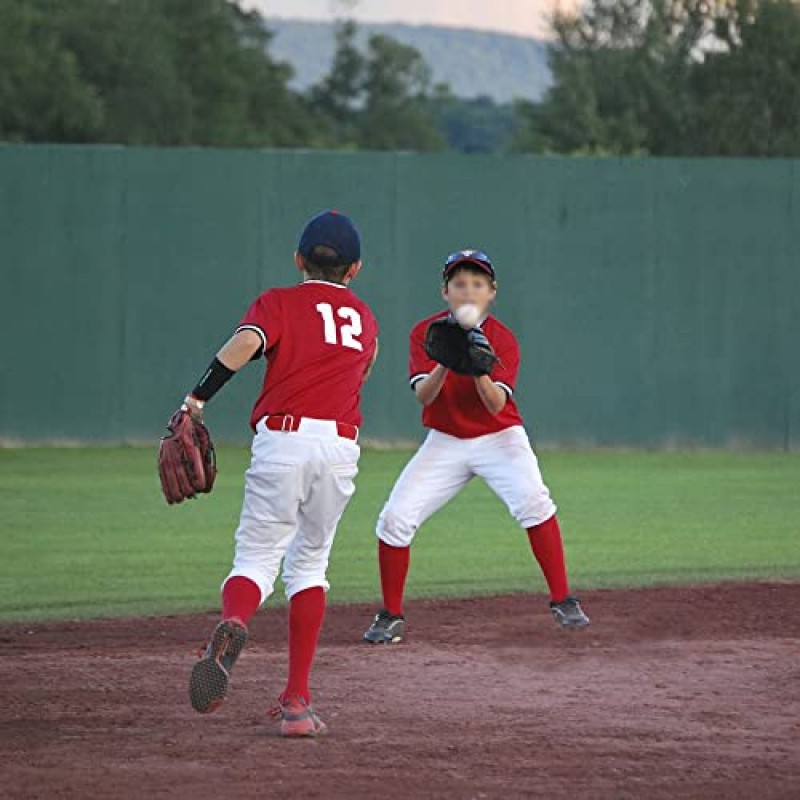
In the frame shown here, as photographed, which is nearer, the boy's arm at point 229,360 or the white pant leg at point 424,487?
the boy's arm at point 229,360

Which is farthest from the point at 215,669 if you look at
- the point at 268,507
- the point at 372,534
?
the point at 372,534

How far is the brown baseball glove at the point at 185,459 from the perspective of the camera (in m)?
6.60

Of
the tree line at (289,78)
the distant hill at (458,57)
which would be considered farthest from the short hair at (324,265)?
the distant hill at (458,57)

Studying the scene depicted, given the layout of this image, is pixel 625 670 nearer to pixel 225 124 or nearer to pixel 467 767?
pixel 467 767

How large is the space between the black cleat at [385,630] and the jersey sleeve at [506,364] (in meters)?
1.10

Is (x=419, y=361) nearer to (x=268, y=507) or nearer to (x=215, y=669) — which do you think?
(x=268, y=507)

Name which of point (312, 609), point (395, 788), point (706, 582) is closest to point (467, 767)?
point (395, 788)

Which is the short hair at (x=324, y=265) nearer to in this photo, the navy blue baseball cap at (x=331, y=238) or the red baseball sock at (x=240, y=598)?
the navy blue baseball cap at (x=331, y=238)

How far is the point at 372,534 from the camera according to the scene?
1240 centimetres

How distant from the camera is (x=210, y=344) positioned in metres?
17.9

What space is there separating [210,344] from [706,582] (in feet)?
27.5

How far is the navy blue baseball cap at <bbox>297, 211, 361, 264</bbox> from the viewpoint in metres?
6.64

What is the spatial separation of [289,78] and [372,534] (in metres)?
40.9

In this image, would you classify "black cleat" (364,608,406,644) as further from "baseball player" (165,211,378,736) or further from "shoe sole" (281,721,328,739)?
"shoe sole" (281,721,328,739)
